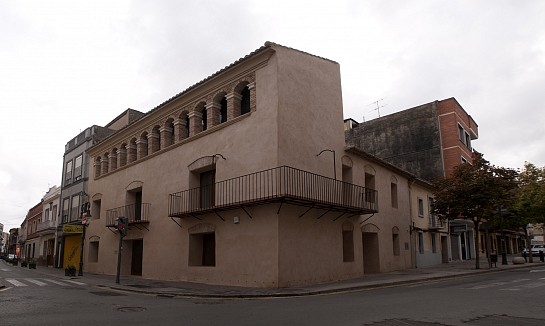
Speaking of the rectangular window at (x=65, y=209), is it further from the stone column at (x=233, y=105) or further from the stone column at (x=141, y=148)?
the stone column at (x=233, y=105)

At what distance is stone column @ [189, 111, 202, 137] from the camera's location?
1773cm

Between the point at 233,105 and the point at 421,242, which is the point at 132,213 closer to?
the point at 233,105

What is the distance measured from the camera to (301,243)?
45.6 feet

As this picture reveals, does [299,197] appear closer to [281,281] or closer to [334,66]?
[281,281]

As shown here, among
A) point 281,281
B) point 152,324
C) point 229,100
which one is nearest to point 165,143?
point 229,100

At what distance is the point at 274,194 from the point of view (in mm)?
13430

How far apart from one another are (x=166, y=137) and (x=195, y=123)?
260 cm

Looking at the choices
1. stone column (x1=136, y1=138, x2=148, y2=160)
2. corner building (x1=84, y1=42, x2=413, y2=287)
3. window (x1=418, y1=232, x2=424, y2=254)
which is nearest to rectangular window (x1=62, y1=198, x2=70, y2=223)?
corner building (x1=84, y1=42, x2=413, y2=287)

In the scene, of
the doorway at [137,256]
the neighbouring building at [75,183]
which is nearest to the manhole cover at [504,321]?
the doorway at [137,256]

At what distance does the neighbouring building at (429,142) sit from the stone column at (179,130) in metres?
22.2

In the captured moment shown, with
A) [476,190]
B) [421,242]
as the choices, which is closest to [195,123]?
[476,190]

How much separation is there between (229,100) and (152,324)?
1089 centimetres

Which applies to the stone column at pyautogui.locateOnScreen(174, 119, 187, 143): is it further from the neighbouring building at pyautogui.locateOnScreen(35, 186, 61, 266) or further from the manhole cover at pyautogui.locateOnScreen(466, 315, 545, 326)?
the neighbouring building at pyautogui.locateOnScreen(35, 186, 61, 266)

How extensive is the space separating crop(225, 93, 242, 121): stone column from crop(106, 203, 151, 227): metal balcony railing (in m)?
6.97
